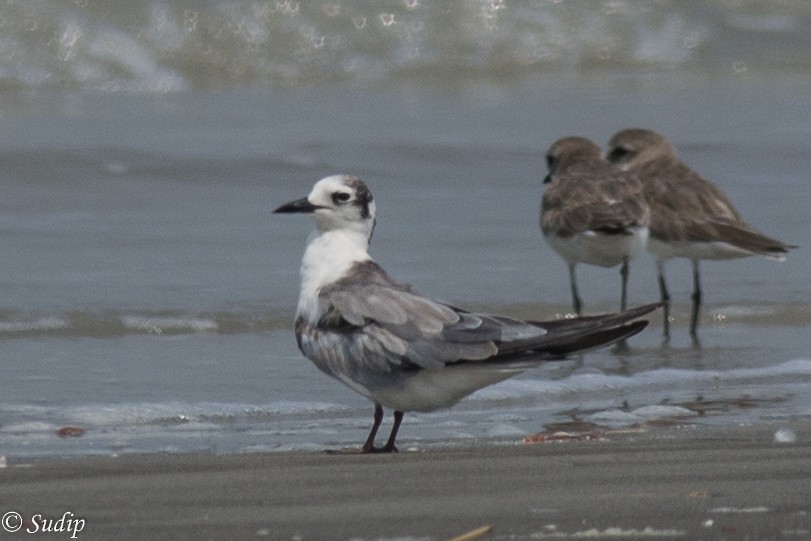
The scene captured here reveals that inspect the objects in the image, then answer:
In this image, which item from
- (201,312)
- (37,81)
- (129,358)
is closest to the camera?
(129,358)

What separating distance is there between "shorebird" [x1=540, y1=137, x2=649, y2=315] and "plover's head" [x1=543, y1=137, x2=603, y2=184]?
349 millimetres

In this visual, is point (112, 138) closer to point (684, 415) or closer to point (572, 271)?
point (572, 271)

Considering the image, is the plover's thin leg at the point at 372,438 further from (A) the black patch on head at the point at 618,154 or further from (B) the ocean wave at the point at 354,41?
(B) the ocean wave at the point at 354,41

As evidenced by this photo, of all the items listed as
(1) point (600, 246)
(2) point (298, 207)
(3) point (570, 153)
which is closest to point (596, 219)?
(1) point (600, 246)

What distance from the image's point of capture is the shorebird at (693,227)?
8617 mm

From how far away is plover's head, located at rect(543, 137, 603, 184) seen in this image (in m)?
9.34

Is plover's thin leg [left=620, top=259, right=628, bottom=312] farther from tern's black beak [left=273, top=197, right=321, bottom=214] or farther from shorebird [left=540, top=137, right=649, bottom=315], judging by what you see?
tern's black beak [left=273, top=197, right=321, bottom=214]

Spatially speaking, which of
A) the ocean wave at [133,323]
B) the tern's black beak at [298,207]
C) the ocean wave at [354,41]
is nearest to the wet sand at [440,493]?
the tern's black beak at [298,207]

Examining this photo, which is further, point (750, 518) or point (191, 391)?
point (191, 391)

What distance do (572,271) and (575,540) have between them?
16.6ft

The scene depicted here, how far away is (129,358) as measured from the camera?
24.5 feet

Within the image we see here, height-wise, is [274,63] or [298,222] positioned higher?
[274,63]

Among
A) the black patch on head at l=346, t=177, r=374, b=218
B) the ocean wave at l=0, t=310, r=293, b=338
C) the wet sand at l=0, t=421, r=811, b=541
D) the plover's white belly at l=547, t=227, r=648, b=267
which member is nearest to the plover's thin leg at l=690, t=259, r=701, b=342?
the plover's white belly at l=547, t=227, r=648, b=267

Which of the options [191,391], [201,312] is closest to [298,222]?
[201,312]
